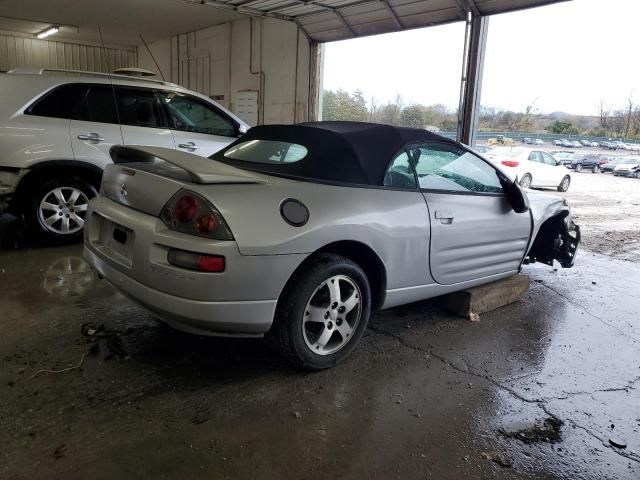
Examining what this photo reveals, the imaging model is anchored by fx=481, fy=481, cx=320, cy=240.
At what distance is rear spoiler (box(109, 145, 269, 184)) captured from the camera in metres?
2.52

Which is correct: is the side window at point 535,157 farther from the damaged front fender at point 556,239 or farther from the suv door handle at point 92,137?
the suv door handle at point 92,137

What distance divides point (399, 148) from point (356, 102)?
8345 mm

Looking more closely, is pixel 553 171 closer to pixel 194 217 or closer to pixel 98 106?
pixel 98 106

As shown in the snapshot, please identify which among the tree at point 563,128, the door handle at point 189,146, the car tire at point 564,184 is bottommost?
the car tire at point 564,184

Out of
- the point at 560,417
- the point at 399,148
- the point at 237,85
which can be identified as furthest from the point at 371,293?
the point at 237,85

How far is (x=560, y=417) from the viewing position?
2650 millimetres

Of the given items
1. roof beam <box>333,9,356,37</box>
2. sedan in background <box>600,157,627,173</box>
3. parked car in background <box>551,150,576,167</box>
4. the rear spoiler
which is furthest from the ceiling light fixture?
sedan in background <box>600,157,627,173</box>

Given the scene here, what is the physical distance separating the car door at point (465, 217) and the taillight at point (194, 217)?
5.04ft

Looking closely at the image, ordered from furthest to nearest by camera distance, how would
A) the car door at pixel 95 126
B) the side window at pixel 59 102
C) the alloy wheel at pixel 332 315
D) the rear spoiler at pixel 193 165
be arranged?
the car door at pixel 95 126 → the side window at pixel 59 102 → the alloy wheel at pixel 332 315 → the rear spoiler at pixel 193 165

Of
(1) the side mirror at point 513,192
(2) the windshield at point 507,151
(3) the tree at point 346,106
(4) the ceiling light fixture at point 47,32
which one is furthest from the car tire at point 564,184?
(4) the ceiling light fixture at point 47,32

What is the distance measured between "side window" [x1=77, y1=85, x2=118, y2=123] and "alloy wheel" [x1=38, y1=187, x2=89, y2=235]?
0.84m

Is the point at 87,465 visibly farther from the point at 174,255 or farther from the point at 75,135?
the point at 75,135

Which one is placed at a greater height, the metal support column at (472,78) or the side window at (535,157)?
the metal support column at (472,78)

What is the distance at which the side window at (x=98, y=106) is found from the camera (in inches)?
211
